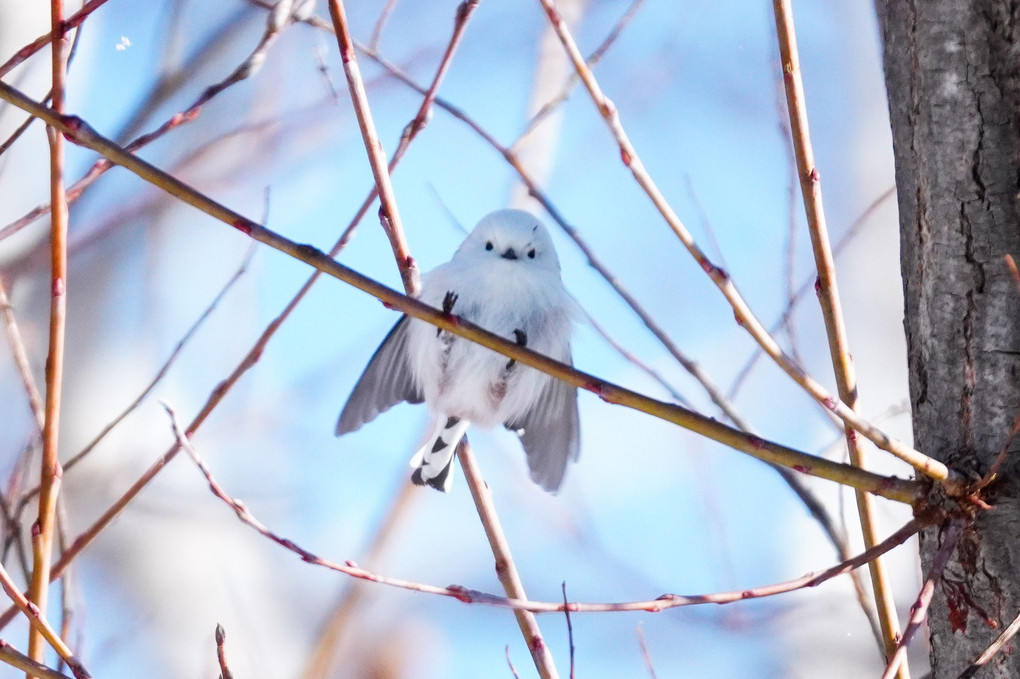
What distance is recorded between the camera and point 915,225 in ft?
2.85

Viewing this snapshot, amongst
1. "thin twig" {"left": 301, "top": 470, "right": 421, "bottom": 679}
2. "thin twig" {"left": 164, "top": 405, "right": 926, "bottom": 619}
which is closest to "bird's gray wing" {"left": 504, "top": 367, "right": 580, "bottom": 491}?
"thin twig" {"left": 164, "top": 405, "right": 926, "bottom": 619}

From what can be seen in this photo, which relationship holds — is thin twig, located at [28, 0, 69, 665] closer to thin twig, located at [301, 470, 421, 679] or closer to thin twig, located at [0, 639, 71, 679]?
thin twig, located at [0, 639, 71, 679]

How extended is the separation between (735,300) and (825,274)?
12cm

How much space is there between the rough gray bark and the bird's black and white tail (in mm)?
646

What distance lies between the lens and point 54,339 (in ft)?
2.41

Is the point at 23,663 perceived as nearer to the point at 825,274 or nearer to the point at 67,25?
the point at 67,25

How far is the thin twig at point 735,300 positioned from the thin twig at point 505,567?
0.31 meters

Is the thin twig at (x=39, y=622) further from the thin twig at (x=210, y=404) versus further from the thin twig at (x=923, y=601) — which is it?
the thin twig at (x=923, y=601)

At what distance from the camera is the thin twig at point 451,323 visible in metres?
0.58

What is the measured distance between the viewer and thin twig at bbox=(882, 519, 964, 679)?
0.62 meters

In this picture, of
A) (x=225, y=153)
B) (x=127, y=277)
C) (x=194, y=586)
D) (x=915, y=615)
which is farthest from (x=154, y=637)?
(x=915, y=615)

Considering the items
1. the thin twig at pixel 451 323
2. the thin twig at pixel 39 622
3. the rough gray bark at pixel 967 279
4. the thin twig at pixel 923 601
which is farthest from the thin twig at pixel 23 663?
the rough gray bark at pixel 967 279

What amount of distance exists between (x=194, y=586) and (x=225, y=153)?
3.66 ft

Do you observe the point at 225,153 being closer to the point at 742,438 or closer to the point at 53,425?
the point at 53,425
